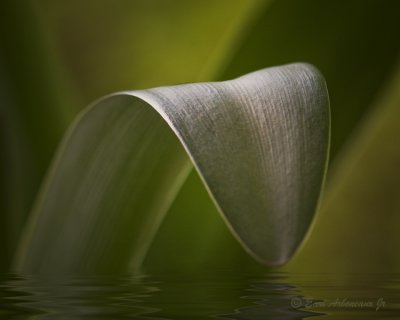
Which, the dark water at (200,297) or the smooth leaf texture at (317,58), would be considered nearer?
the dark water at (200,297)

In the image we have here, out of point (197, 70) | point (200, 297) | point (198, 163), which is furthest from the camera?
point (197, 70)

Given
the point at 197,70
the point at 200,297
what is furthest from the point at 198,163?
the point at 197,70

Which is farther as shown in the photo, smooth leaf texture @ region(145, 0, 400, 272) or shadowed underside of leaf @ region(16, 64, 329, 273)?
smooth leaf texture @ region(145, 0, 400, 272)

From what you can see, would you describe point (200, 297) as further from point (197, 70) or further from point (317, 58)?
point (197, 70)

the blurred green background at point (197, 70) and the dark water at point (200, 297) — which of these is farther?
the blurred green background at point (197, 70)

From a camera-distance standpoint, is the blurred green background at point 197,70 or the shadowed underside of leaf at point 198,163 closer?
the shadowed underside of leaf at point 198,163

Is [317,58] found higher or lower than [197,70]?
higher
